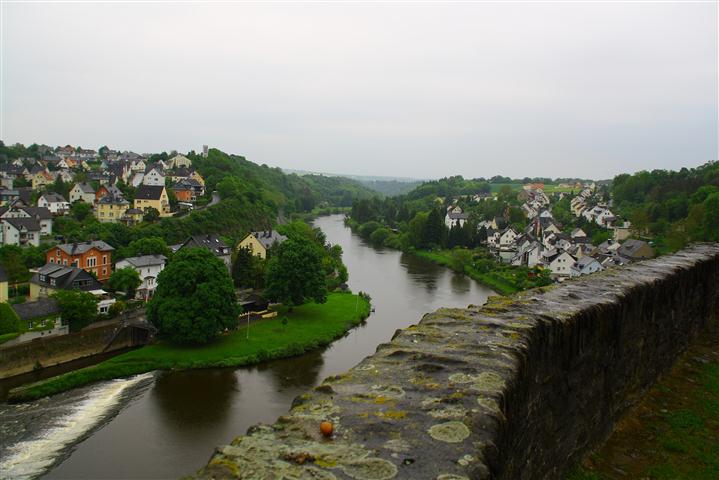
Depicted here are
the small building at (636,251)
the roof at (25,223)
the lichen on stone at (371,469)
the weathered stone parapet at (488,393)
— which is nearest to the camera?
the lichen on stone at (371,469)

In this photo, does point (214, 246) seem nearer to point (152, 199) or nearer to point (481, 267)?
point (152, 199)

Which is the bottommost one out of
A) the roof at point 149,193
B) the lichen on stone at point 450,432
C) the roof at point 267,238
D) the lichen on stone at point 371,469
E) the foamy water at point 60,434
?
the foamy water at point 60,434

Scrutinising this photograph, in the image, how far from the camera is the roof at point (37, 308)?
1094 inches

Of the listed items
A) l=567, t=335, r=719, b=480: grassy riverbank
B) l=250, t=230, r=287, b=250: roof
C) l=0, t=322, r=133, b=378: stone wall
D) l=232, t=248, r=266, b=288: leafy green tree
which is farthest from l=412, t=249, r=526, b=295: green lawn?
l=567, t=335, r=719, b=480: grassy riverbank

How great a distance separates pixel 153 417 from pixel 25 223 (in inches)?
1284

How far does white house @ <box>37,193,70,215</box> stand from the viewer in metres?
57.0

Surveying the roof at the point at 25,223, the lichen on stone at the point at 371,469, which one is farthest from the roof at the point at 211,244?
the lichen on stone at the point at 371,469

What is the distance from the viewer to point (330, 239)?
8031cm

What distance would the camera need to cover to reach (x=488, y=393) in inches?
151

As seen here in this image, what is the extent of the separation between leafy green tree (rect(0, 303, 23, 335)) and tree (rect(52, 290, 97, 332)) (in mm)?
2252

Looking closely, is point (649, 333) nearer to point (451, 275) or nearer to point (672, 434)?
point (672, 434)

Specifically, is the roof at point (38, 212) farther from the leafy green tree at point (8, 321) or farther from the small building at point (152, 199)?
the leafy green tree at point (8, 321)

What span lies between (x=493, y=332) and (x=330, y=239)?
7538 centimetres

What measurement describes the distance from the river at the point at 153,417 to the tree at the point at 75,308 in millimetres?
5473
